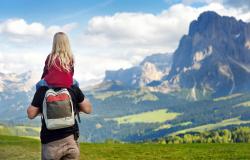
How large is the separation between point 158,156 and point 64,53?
23.9 metres

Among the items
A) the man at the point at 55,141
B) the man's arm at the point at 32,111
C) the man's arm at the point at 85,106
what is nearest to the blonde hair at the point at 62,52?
the man at the point at 55,141

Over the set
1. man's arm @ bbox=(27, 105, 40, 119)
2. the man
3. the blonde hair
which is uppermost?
the blonde hair

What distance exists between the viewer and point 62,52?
10.8 metres

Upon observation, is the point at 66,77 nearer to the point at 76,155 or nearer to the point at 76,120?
the point at 76,120

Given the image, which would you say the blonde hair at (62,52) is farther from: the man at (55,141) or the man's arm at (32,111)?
the man's arm at (32,111)

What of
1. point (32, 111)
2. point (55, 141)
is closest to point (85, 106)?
point (55, 141)

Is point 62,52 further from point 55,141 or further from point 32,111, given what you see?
point 55,141

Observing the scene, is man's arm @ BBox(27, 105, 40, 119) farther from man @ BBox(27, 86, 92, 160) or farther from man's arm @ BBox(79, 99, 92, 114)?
man's arm @ BBox(79, 99, 92, 114)

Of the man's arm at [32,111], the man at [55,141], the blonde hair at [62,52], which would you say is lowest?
the man at [55,141]

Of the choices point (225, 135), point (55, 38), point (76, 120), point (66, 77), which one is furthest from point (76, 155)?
point (225, 135)

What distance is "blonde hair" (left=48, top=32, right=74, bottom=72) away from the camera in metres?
10.8

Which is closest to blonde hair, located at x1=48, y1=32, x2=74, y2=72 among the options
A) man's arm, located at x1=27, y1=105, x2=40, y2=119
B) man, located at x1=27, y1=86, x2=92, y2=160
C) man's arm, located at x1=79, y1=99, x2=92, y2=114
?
man, located at x1=27, y1=86, x2=92, y2=160

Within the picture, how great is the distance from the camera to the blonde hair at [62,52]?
10.8m

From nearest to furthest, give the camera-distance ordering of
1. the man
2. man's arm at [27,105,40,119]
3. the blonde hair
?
1. man's arm at [27,105,40,119]
2. the man
3. the blonde hair
